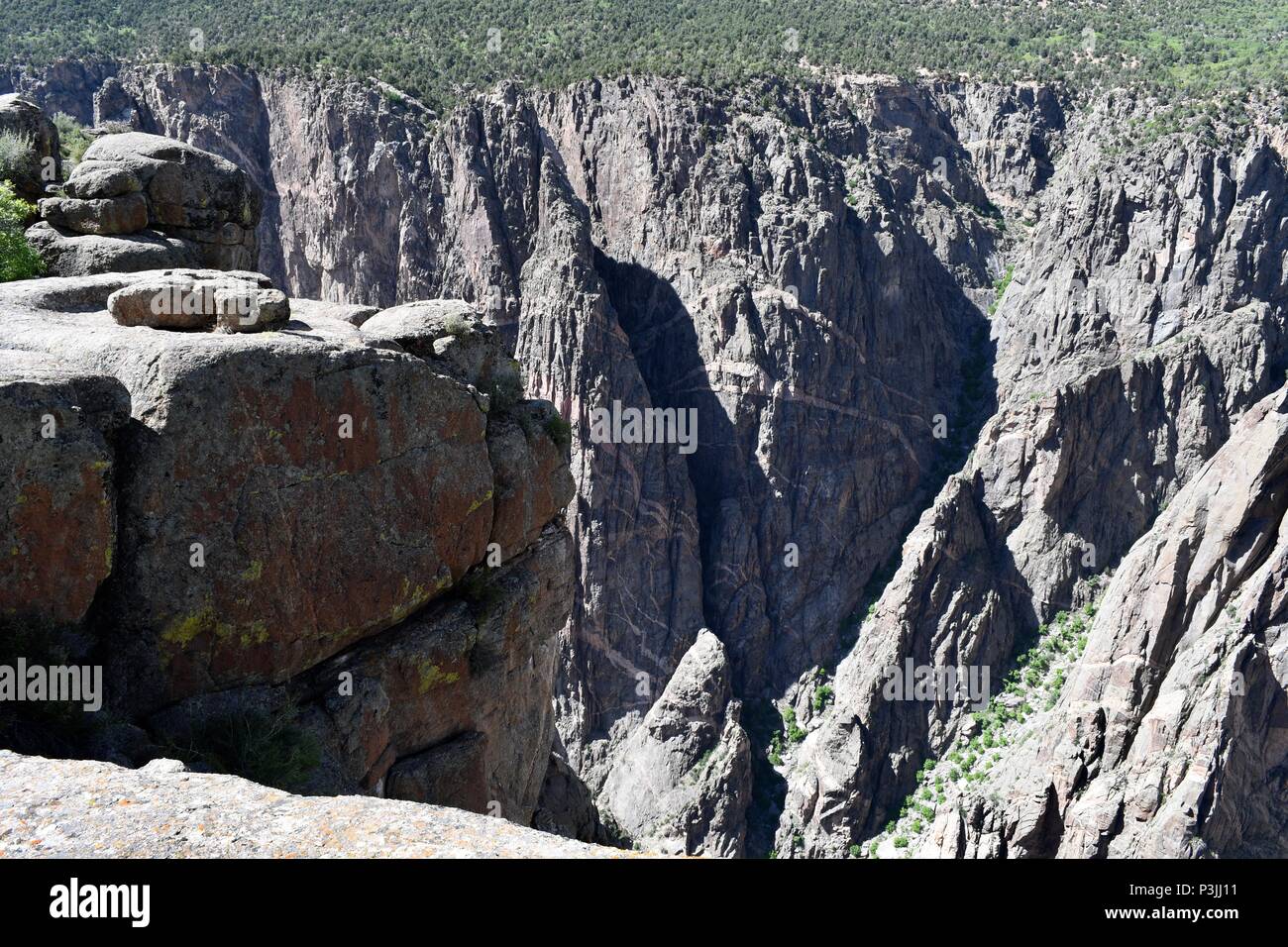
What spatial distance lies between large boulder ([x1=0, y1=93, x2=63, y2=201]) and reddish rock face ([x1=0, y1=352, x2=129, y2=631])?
11929mm

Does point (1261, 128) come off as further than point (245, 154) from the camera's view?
No

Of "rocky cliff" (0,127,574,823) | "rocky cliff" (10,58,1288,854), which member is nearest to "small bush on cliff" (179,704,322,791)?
"rocky cliff" (0,127,574,823)

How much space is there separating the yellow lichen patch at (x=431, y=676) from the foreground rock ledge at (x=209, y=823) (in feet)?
20.5

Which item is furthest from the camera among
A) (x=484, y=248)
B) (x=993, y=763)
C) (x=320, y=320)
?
(x=484, y=248)

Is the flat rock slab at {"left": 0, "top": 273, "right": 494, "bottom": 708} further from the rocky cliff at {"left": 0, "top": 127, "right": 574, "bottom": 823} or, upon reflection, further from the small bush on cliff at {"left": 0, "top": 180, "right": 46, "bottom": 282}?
the small bush on cliff at {"left": 0, "top": 180, "right": 46, "bottom": 282}

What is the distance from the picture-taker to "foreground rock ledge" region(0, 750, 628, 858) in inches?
336

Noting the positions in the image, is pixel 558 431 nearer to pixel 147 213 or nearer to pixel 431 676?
pixel 431 676

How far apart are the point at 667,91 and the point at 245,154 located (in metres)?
31.9

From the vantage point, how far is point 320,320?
1670cm

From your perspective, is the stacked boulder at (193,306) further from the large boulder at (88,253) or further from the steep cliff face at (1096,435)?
the steep cliff face at (1096,435)

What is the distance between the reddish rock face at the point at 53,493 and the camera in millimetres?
11438

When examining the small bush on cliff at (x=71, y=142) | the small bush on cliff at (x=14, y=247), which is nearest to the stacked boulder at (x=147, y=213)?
the small bush on cliff at (x=14, y=247)
